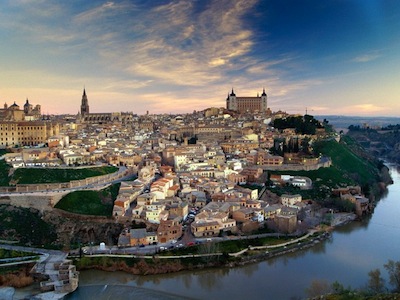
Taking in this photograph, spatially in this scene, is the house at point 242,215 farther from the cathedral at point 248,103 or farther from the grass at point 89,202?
the cathedral at point 248,103

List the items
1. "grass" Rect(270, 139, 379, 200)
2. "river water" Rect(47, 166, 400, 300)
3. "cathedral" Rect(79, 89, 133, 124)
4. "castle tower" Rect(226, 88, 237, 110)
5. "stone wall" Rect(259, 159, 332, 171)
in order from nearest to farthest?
"river water" Rect(47, 166, 400, 300), "grass" Rect(270, 139, 379, 200), "stone wall" Rect(259, 159, 332, 171), "cathedral" Rect(79, 89, 133, 124), "castle tower" Rect(226, 88, 237, 110)

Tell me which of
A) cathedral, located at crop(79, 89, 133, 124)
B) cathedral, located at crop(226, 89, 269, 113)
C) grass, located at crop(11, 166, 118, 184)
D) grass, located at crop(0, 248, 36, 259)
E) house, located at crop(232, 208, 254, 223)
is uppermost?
cathedral, located at crop(226, 89, 269, 113)

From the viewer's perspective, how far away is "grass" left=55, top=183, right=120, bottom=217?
1839 cm

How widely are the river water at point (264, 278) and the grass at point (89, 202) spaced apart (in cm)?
422

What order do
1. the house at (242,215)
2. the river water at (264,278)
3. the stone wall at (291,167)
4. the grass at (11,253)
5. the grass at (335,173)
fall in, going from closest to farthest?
the river water at (264,278) < the grass at (11,253) < the house at (242,215) < the grass at (335,173) < the stone wall at (291,167)

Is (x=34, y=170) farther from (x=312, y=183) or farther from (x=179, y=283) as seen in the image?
(x=312, y=183)

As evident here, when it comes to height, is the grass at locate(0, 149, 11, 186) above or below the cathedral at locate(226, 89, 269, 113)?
below

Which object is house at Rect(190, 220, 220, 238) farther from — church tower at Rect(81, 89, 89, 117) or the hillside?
church tower at Rect(81, 89, 89, 117)

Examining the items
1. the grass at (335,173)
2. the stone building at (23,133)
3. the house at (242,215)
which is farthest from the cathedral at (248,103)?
the house at (242,215)

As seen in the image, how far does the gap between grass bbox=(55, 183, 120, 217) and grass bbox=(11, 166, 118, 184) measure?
2.25 metres

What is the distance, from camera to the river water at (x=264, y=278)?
513 inches

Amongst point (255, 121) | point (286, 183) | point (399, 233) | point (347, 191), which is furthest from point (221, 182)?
point (255, 121)

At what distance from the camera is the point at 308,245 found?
16953 millimetres

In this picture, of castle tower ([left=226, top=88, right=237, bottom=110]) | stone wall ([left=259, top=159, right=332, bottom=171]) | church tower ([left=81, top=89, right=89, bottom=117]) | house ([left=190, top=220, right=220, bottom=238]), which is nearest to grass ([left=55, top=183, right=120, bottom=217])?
house ([left=190, top=220, right=220, bottom=238])
